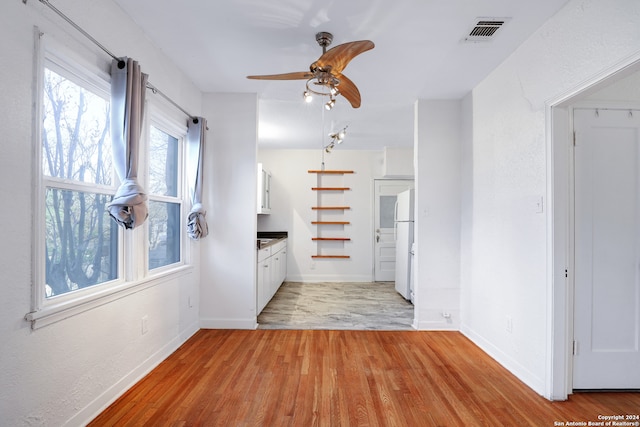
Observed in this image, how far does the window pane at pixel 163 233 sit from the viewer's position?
282cm

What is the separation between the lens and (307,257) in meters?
6.58

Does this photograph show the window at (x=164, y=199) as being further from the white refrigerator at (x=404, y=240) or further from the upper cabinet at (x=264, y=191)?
the white refrigerator at (x=404, y=240)

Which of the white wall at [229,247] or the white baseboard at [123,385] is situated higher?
the white wall at [229,247]

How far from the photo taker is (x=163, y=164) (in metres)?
3.04

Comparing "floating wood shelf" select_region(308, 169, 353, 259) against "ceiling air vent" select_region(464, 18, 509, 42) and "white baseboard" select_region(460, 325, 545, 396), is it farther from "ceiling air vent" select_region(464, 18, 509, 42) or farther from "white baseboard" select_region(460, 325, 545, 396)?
"ceiling air vent" select_region(464, 18, 509, 42)

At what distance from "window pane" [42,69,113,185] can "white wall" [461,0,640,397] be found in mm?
3014

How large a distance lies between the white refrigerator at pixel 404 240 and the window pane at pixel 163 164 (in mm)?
3250

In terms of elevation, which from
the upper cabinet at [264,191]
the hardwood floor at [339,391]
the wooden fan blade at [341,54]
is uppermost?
the wooden fan blade at [341,54]

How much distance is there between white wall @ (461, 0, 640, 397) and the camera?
1.94 m

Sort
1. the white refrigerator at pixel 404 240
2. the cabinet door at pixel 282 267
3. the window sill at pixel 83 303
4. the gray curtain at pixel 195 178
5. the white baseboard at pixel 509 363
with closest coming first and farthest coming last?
the window sill at pixel 83 303
the white baseboard at pixel 509 363
the gray curtain at pixel 195 178
the white refrigerator at pixel 404 240
the cabinet door at pixel 282 267

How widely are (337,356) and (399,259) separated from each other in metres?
2.84

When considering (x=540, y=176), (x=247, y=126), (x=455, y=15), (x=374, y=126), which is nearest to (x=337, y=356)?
(x=540, y=176)

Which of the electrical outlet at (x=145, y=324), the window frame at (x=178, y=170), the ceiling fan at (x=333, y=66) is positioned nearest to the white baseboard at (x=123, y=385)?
the electrical outlet at (x=145, y=324)

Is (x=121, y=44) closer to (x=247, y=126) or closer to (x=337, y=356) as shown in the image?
(x=247, y=126)
